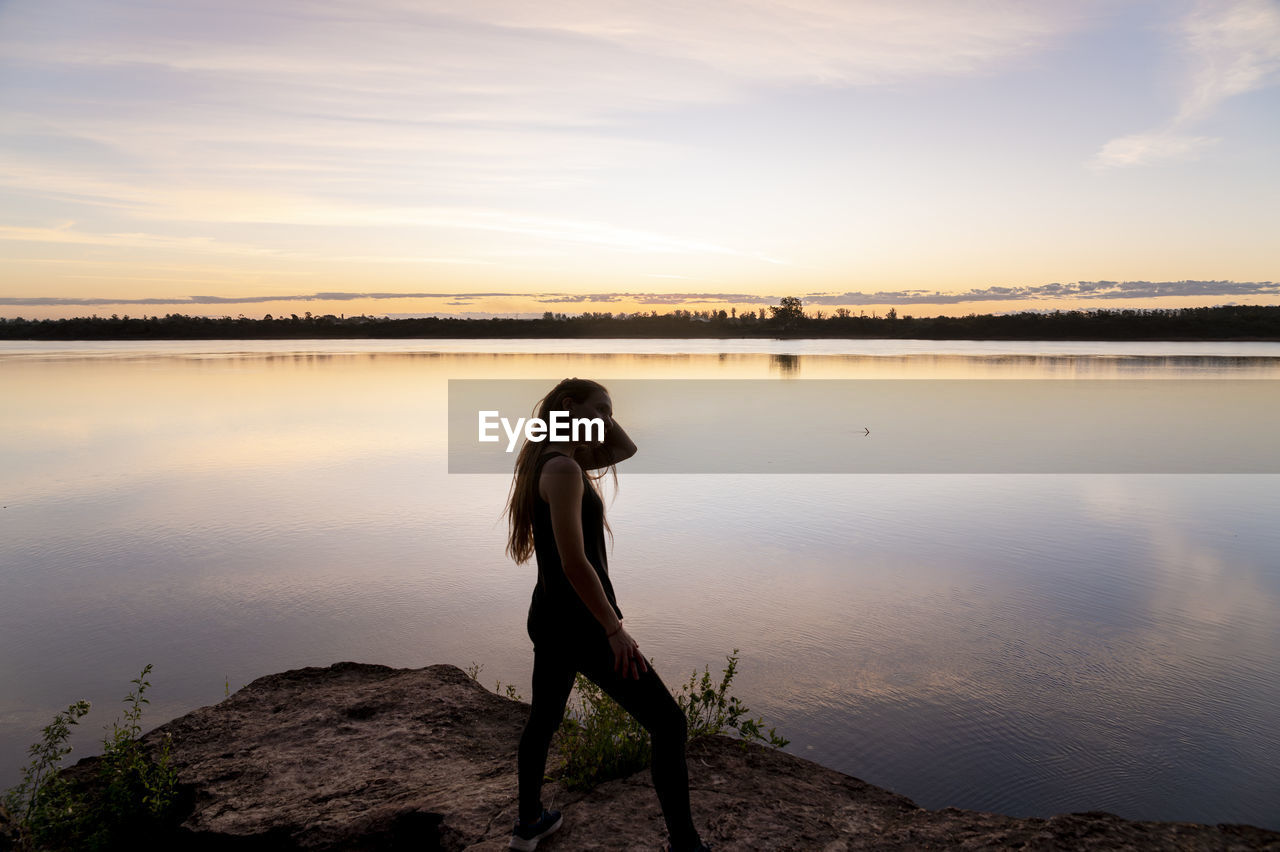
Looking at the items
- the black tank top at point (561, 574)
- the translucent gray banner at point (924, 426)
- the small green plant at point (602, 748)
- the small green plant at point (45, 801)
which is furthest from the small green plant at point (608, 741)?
the translucent gray banner at point (924, 426)

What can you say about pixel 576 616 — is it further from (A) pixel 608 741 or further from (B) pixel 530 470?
(A) pixel 608 741

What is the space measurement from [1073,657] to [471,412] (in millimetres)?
18667

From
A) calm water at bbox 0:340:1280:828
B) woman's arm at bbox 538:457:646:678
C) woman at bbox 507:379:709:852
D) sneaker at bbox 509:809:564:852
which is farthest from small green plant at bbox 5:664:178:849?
woman's arm at bbox 538:457:646:678

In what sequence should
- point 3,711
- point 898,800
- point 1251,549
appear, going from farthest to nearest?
1. point 1251,549
2. point 3,711
3. point 898,800

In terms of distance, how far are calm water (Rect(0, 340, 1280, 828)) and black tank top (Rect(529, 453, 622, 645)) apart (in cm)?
217

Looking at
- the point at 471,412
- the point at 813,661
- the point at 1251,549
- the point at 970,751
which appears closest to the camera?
the point at 970,751

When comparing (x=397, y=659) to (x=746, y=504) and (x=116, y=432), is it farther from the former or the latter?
(x=116, y=432)

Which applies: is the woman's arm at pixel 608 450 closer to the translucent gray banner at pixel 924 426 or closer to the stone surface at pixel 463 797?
the stone surface at pixel 463 797

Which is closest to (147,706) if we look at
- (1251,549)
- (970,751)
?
(970,751)

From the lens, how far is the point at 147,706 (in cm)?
523

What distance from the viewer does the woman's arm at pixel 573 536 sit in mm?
2945

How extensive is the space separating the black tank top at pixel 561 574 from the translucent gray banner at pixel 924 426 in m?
11.1

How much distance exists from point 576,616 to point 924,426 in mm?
18073

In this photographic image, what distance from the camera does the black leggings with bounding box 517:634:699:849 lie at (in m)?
3.09
